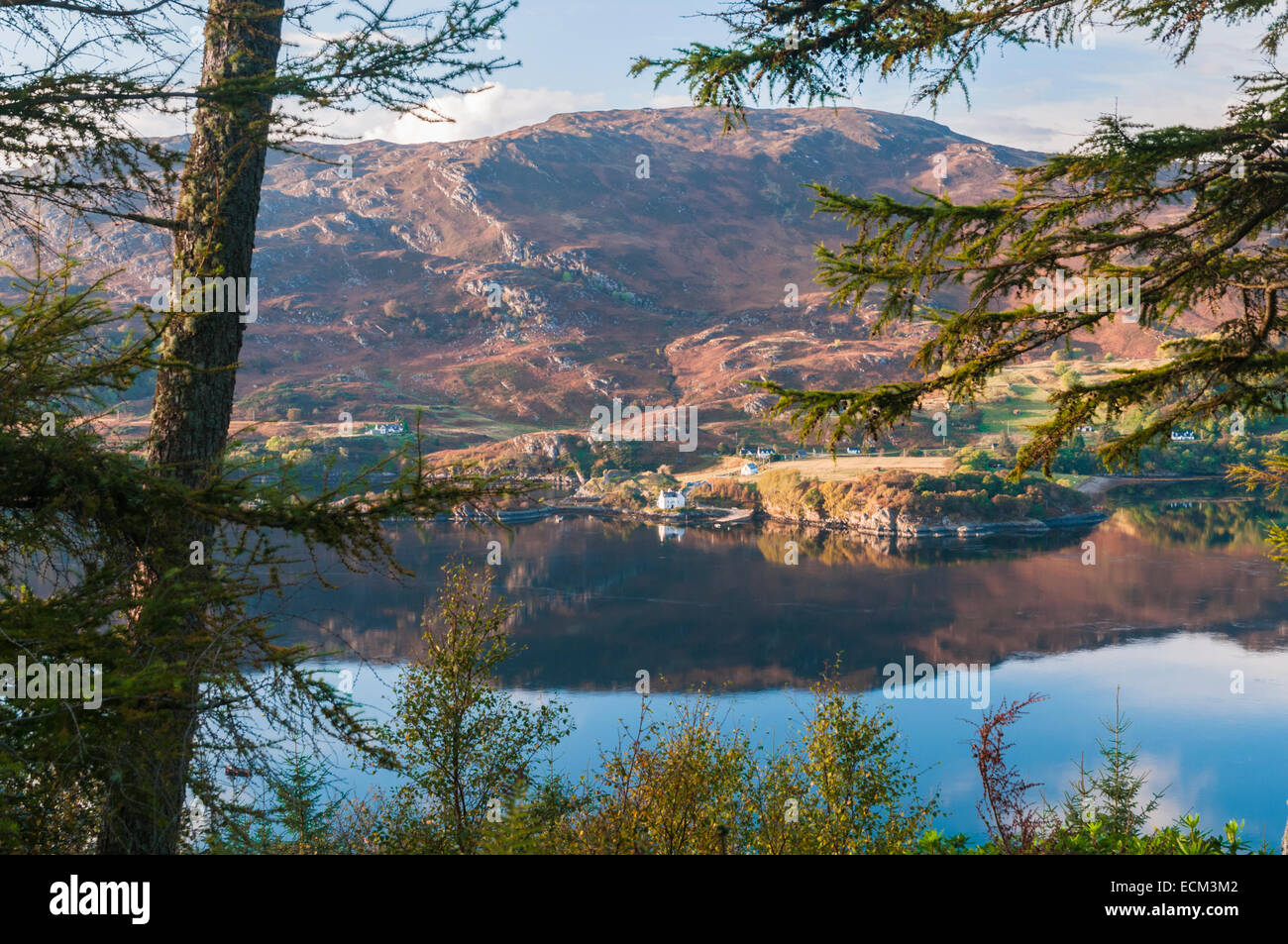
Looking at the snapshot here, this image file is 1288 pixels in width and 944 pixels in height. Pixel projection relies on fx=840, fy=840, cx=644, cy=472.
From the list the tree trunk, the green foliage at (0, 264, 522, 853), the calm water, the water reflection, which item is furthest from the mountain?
the green foliage at (0, 264, 522, 853)

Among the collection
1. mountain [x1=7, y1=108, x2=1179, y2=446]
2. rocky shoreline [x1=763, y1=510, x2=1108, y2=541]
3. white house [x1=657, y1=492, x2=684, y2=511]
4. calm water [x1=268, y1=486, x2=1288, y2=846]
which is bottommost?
calm water [x1=268, y1=486, x2=1288, y2=846]

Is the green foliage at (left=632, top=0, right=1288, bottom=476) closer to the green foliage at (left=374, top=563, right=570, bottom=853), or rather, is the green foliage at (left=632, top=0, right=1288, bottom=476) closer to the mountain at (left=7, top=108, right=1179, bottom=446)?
the green foliage at (left=374, top=563, right=570, bottom=853)

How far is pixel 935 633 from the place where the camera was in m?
43.8

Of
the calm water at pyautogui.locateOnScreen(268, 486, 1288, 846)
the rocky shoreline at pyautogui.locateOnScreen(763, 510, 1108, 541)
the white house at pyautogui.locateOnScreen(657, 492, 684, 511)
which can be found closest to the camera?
the calm water at pyautogui.locateOnScreen(268, 486, 1288, 846)

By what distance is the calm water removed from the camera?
3003 cm

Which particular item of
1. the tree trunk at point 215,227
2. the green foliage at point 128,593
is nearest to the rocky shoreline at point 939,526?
the tree trunk at point 215,227

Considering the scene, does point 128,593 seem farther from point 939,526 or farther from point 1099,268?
point 939,526

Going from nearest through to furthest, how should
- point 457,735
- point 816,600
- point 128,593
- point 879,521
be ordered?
point 128,593 < point 457,735 < point 816,600 < point 879,521

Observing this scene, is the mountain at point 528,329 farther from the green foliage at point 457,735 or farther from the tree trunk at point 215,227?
the tree trunk at point 215,227

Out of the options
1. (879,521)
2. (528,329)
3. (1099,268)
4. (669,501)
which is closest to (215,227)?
(1099,268)

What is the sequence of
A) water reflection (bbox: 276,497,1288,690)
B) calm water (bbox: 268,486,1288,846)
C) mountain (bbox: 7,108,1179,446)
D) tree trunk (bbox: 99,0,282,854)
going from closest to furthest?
tree trunk (bbox: 99,0,282,854) < calm water (bbox: 268,486,1288,846) < water reflection (bbox: 276,497,1288,690) < mountain (bbox: 7,108,1179,446)

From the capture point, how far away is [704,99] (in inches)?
282
